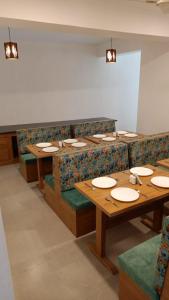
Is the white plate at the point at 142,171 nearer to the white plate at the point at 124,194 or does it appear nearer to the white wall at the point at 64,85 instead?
the white plate at the point at 124,194

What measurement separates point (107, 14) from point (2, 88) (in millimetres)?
3019

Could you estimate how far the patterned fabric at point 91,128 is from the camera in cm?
459

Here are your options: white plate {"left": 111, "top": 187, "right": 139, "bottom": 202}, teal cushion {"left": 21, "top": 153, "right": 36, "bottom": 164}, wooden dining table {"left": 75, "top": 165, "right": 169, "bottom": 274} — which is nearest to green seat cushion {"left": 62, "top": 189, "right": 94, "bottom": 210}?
wooden dining table {"left": 75, "top": 165, "right": 169, "bottom": 274}

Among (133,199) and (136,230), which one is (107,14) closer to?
(133,199)

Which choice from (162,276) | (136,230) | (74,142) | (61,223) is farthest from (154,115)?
(162,276)

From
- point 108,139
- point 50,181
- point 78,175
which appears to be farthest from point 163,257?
point 108,139

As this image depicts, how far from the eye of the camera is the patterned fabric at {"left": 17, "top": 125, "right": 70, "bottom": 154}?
4.09 metres

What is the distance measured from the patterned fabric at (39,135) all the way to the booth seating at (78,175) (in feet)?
4.47

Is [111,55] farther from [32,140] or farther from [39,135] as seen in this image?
[32,140]

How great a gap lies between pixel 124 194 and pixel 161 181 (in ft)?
1.65

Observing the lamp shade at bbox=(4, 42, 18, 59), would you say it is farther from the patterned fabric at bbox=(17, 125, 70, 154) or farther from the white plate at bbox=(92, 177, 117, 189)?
the white plate at bbox=(92, 177, 117, 189)

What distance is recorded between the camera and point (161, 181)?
2.27 m

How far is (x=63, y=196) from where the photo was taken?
2643mm

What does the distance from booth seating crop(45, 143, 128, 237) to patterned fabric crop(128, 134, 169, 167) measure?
0.19 meters
